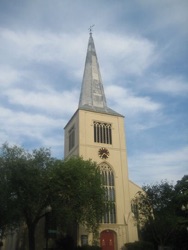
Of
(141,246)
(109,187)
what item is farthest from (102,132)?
(141,246)

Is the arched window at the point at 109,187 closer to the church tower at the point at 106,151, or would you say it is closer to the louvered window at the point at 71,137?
the church tower at the point at 106,151

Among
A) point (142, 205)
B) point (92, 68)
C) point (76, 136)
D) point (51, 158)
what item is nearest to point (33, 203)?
point (51, 158)

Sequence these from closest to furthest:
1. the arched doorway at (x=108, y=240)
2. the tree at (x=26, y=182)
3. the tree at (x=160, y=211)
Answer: the tree at (x=26, y=182), the tree at (x=160, y=211), the arched doorway at (x=108, y=240)

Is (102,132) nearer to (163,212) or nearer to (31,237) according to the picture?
(163,212)

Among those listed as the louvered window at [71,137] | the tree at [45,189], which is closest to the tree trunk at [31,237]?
the tree at [45,189]

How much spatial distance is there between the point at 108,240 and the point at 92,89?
23.3 metres

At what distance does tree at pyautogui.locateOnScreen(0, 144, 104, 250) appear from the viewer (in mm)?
28781

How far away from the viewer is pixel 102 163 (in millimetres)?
41281

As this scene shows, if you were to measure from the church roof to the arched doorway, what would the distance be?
17.3 meters

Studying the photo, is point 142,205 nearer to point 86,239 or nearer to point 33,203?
point 86,239

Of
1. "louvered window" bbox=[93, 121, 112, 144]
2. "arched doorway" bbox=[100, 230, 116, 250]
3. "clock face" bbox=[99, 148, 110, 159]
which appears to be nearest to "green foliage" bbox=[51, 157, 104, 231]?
"arched doorway" bbox=[100, 230, 116, 250]

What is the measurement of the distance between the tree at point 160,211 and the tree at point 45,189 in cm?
545

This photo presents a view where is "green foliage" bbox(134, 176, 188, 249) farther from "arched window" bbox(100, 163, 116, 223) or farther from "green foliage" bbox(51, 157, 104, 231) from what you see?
"green foliage" bbox(51, 157, 104, 231)

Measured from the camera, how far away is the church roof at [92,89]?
153 ft
